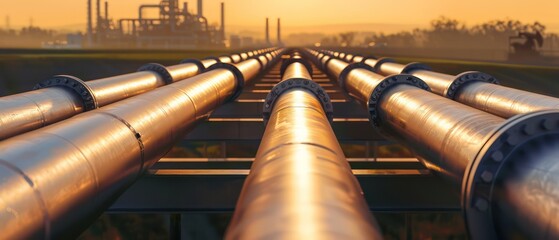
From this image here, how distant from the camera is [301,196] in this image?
3.84 m

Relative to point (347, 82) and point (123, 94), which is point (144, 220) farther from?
point (123, 94)

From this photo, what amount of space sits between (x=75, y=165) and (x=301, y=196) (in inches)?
83.3

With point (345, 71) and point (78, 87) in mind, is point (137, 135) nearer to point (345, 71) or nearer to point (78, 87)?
point (78, 87)

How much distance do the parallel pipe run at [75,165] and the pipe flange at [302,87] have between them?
208 centimetres

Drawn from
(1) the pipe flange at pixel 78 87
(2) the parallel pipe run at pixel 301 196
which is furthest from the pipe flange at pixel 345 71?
(2) the parallel pipe run at pixel 301 196

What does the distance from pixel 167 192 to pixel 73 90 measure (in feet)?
10.3

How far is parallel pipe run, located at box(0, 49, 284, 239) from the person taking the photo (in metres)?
4.29

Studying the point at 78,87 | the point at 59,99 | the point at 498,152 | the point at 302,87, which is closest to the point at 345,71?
the point at 302,87

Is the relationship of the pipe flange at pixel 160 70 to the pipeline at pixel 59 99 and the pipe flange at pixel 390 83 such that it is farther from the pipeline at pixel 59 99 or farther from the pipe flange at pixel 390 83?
the pipe flange at pixel 390 83

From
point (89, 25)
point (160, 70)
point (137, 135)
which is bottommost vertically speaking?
point (137, 135)

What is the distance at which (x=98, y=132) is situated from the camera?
5.92 meters

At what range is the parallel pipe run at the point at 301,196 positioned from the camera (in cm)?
340

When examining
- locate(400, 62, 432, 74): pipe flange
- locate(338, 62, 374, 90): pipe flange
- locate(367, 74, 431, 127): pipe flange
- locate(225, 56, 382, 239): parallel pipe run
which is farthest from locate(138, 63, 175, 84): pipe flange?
locate(225, 56, 382, 239): parallel pipe run

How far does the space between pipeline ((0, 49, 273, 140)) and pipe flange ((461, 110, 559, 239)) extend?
523 centimetres
